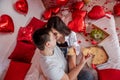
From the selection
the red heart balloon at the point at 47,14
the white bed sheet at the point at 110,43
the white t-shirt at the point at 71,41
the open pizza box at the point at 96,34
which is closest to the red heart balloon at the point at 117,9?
the white bed sheet at the point at 110,43

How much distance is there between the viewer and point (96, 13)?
71.6 inches

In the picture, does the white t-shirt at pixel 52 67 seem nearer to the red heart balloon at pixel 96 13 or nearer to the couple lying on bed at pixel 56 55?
the couple lying on bed at pixel 56 55

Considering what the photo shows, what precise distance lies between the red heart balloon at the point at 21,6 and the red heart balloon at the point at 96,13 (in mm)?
510

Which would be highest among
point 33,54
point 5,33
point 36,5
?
point 36,5

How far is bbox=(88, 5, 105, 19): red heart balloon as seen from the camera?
1.81 meters

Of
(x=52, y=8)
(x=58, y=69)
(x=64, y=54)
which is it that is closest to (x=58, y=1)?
(x=52, y=8)

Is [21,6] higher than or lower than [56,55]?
higher

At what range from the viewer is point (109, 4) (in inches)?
79.6

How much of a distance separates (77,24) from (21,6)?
1.51 ft

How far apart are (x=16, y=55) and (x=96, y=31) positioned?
600 millimetres

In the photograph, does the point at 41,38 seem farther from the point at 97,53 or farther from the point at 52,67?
the point at 97,53

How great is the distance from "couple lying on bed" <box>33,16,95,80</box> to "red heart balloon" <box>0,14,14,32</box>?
0.50m

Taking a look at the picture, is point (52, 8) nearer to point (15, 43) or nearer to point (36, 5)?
point (36, 5)

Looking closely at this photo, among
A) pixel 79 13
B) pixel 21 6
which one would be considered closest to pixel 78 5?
pixel 79 13
